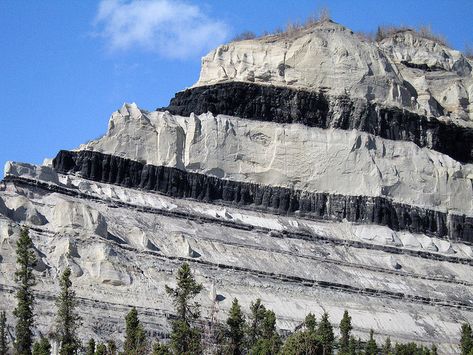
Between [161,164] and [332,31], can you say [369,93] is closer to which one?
[332,31]

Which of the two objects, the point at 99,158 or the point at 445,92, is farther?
the point at 445,92

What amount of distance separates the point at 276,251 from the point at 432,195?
18195 millimetres

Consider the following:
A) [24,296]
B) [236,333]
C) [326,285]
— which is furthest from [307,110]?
[24,296]

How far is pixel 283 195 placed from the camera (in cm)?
11881

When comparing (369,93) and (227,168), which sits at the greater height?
(369,93)

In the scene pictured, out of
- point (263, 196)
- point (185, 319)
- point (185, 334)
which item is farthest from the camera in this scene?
point (263, 196)

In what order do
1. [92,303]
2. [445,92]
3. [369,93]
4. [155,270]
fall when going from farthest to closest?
1. [445,92]
2. [369,93]
3. [155,270]
4. [92,303]

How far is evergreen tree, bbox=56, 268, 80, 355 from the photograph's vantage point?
82938 millimetres

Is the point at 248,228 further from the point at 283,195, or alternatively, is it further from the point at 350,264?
the point at 350,264

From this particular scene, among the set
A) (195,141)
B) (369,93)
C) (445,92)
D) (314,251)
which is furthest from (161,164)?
(445,92)

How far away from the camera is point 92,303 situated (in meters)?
93.2

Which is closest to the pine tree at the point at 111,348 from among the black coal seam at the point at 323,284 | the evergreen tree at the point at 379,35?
the black coal seam at the point at 323,284

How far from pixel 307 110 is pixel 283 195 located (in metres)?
7.88

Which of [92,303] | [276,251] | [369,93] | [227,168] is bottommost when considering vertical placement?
[92,303]
